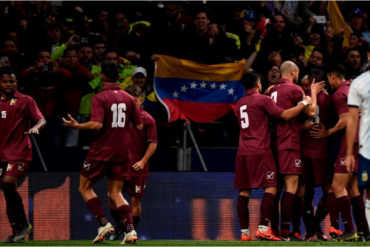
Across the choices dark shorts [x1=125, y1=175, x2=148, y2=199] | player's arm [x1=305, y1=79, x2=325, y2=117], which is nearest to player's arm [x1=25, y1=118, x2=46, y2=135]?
dark shorts [x1=125, y1=175, x2=148, y2=199]

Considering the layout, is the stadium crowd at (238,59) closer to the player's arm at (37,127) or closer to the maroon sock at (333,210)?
the maroon sock at (333,210)

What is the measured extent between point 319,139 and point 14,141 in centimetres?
419

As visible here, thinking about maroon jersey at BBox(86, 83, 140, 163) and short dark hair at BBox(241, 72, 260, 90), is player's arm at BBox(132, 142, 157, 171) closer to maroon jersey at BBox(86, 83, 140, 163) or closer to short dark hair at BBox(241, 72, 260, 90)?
maroon jersey at BBox(86, 83, 140, 163)

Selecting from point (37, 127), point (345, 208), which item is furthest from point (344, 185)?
point (37, 127)

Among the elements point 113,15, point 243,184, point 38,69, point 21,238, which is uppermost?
point 113,15

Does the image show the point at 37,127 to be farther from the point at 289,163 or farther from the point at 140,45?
the point at 140,45

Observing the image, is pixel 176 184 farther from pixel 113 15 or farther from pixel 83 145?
pixel 113 15

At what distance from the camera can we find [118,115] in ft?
34.5

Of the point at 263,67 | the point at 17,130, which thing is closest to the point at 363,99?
the point at 17,130

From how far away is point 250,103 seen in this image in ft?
36.3

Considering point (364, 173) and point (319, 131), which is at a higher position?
point (319, 131)

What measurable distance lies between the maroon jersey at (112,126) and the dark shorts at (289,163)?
2.08 m

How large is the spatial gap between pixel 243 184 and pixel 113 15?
6.42 m

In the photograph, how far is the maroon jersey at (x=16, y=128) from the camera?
444 inches
